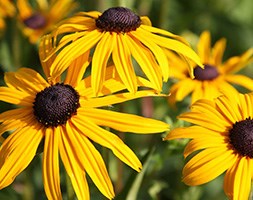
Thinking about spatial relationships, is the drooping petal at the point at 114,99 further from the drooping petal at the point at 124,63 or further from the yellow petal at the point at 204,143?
the yellow petal at the point at 204,143

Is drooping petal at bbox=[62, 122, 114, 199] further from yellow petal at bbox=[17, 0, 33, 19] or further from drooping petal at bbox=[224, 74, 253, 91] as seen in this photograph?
yellow petal at bbox=[17, 0, 33, 19]

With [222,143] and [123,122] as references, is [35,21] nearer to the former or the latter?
[123,122]

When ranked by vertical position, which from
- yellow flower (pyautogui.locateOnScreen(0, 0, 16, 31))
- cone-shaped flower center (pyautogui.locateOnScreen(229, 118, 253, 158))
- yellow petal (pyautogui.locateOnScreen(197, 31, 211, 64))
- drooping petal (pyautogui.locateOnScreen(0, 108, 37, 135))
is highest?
yellow petal (pyautogui.locateOnScreen(197, 31, 211, 64))

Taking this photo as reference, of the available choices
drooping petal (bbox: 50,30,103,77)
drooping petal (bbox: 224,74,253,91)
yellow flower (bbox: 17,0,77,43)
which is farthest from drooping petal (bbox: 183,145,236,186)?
yellow flower (bbox: 17,0,77,43)

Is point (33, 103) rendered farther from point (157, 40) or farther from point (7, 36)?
point (7, 36)

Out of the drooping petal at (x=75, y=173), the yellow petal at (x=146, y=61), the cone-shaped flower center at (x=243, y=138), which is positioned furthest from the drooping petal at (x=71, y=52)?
the cone-shaped flower center at (x=243, y=138)

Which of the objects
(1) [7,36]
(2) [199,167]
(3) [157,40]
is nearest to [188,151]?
(2) [199,167]
